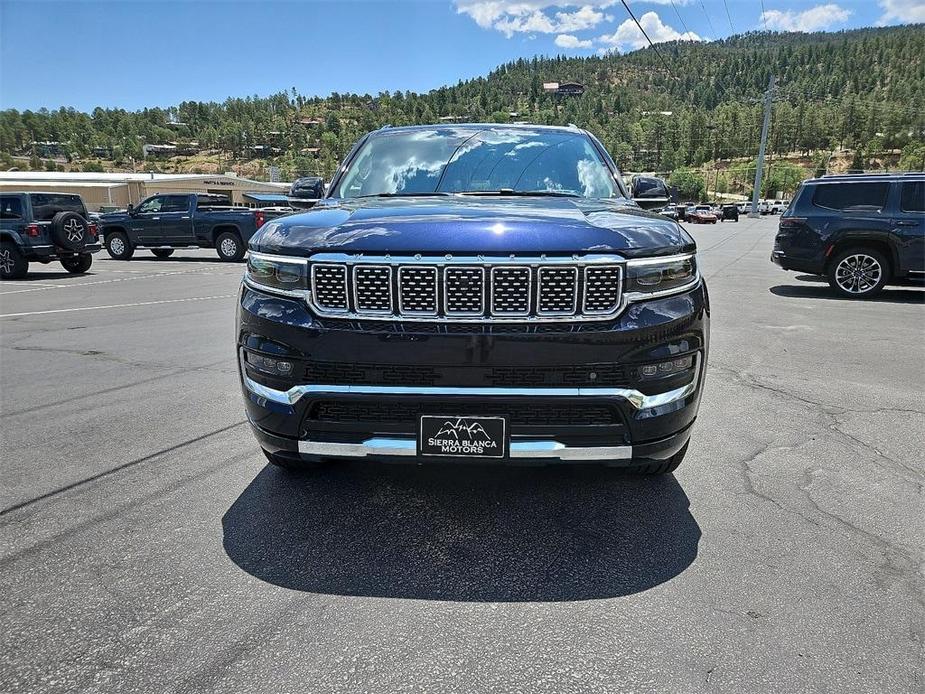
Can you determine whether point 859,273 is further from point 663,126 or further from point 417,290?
point 663,126

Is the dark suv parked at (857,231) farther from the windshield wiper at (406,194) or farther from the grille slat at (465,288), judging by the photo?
the grille slat at (465,288)

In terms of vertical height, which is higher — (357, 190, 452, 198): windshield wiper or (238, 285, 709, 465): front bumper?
(357, 190, 452, 198): windshield wiper

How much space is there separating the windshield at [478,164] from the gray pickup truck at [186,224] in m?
13.7

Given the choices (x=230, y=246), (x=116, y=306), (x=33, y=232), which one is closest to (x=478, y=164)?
(x=116, y=306)

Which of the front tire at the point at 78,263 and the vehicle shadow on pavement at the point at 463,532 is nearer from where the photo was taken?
the vehicle shadow on pavement at the point at 463,532

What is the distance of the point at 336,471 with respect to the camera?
10.9ft

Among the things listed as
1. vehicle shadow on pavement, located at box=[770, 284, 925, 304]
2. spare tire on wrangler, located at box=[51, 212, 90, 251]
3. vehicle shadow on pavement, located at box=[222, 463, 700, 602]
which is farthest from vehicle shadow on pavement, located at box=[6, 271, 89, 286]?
vehicle shadow on pavement, located at box=[770, 284, 925, 304]

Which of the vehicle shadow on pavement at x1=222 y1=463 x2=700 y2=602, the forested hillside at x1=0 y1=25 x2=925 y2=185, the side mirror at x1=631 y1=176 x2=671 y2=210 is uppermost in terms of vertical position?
the forested hillside at x1=0 y1=25 x2=925 y2=185

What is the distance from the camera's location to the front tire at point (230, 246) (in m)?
17.5

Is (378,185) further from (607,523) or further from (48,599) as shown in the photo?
(48,599)

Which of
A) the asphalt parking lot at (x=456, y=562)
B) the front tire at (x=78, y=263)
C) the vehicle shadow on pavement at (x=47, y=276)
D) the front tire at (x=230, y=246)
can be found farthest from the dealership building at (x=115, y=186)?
the asphalt parking lot at (x=456, y=562)

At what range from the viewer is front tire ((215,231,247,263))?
17.5 metres

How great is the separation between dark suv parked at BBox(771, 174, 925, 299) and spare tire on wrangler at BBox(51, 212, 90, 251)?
14.0 metres

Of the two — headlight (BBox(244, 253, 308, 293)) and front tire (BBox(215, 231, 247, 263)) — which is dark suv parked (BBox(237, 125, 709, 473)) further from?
front tire (BBox(215, 231, 247, 263))
